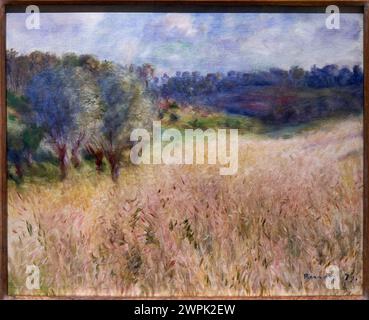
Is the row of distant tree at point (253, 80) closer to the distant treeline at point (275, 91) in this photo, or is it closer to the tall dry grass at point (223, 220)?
the distant treeline at point (275, 91)

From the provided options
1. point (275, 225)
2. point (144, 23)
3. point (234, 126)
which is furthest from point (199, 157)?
point (144, 23)

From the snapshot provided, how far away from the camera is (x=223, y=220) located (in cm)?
424

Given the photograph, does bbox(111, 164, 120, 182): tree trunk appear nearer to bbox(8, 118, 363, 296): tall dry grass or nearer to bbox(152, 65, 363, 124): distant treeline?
bbox(8, 118, 363, 296): tall dry grass

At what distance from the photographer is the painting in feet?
13.9

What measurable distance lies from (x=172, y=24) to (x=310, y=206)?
1369 mm

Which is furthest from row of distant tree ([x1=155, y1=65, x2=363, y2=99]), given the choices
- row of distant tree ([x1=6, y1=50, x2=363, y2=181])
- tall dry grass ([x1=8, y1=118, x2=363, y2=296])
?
tall dry grass ([x1=8, y1=118, x2=363, y2=296])

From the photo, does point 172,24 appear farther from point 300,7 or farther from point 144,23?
point 300,7

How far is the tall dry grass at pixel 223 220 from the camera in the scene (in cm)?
424

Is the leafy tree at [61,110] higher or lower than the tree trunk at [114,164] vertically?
higher

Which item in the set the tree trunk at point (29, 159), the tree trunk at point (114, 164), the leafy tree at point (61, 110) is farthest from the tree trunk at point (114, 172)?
the tree trunk at point (29, 159)

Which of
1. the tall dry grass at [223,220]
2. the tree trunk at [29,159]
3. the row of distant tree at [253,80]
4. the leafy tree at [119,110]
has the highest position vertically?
the row of distant tree at [253,80]

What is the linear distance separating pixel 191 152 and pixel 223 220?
17.8 inches

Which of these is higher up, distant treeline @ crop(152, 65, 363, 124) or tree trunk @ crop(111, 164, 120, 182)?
distant treeline @ crop(152, 65, 363, 124)

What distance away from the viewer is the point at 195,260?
167 inches
